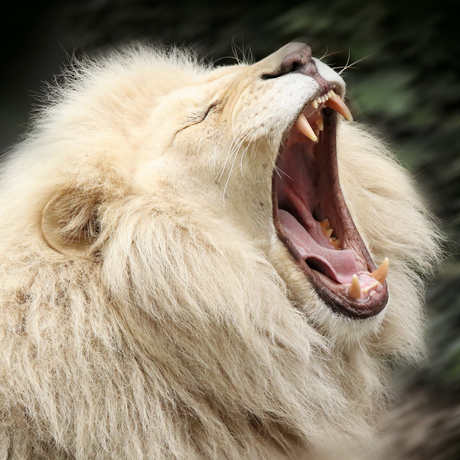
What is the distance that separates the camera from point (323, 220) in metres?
2.68

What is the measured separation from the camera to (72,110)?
8.18 ft

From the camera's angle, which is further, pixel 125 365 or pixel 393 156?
pixel 393 156

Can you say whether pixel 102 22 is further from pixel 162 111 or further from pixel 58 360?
pixel 58 360

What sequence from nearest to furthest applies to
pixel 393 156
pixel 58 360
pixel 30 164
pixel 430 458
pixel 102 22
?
pixel 58 360, pixel 430 458, pixel 30 164, pixel 102 22, pixel 393 156

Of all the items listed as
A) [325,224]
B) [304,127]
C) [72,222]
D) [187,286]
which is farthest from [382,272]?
[72,222]

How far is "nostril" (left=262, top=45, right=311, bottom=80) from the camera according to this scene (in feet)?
7.40

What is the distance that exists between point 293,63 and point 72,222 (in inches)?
34.6

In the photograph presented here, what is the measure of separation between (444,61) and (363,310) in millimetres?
1038

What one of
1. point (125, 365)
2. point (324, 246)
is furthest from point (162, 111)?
point (125, 365)

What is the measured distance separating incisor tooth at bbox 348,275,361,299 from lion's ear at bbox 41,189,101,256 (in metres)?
0.84

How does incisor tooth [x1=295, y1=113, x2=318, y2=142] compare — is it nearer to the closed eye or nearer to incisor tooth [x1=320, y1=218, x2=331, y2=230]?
the closed eye

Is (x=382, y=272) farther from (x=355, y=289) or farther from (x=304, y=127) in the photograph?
Result: (x=304, y=127)

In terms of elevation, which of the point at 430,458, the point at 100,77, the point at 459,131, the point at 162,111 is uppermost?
the point at 100,77

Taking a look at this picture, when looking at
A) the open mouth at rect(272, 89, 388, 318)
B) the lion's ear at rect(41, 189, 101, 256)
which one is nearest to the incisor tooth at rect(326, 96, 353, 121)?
the open mouth at rect(272, 89, 388, 318)
